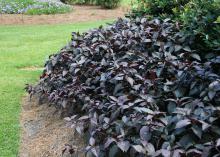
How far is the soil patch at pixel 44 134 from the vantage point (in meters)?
4.14

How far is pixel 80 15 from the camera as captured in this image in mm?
14734

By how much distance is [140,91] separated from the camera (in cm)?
374

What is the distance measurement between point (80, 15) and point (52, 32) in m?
3.59

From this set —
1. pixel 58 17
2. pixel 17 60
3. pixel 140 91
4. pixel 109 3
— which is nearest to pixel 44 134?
pixel 140 91

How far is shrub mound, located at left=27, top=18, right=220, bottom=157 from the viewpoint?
121 inches

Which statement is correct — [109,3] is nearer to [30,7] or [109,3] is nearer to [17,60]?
[30,7]

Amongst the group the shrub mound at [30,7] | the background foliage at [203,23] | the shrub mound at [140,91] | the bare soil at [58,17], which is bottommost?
the bare soil at [58,17]

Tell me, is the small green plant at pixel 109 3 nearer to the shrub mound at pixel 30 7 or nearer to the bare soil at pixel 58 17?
the bare soil at pixel 58 17

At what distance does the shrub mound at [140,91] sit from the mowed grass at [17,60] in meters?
0.52

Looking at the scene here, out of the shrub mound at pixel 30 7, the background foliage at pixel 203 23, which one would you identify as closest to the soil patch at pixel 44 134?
the background foliage at pixel 203 23

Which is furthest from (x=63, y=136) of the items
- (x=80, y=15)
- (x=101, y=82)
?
(x=80, y=15)

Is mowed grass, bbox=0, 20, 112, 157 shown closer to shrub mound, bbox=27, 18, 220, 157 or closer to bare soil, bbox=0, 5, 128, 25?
shrub mound, bbox=27, 18, 220, 157

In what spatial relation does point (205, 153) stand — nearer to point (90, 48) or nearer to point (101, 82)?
point (101, 82)

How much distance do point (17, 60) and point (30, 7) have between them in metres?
7.51
